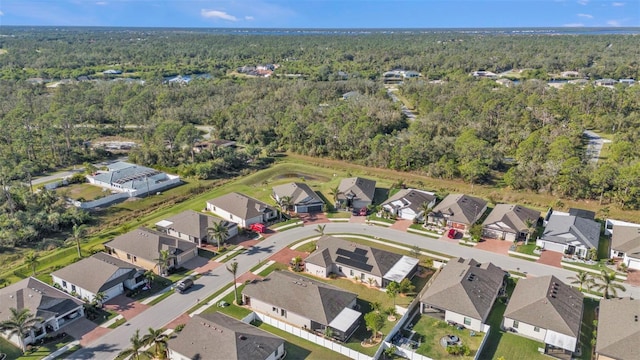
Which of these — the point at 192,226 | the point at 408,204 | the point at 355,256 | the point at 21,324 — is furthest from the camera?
the point at 408,204

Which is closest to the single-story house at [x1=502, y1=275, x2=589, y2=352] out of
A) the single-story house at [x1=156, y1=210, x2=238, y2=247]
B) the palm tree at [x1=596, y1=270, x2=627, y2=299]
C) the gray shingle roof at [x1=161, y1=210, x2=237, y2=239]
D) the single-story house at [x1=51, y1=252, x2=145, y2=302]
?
the palm tree at [x1=596, y1=270, x2=627, y2=299]

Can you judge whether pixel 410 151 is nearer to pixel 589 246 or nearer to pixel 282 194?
pixel 282 194

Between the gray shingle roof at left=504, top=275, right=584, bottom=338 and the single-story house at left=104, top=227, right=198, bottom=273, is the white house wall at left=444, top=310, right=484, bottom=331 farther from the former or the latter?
the single-story house at left=104, top=227, right=198, bottom=273

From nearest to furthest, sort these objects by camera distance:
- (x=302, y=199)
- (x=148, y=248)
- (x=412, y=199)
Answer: (x=148, y=248)
(x=412, y=199)
(x=302, y=199)

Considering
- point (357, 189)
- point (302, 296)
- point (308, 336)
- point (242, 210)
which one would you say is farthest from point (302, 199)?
point (308, 336)

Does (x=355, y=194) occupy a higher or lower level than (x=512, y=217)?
lower

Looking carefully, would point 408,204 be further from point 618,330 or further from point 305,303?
point 618,330

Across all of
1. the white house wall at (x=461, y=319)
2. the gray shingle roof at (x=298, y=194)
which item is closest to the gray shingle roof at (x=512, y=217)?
the white house wall at (x=461, y=319)
